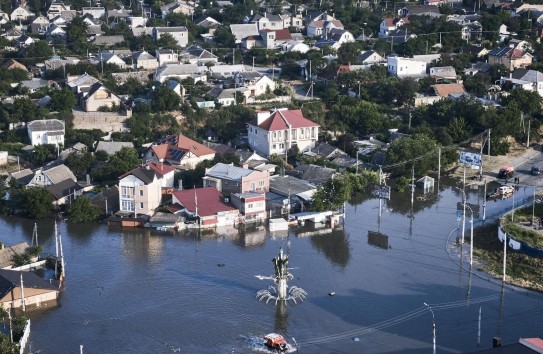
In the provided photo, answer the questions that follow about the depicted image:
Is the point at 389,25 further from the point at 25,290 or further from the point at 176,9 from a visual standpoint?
the point at 25,290

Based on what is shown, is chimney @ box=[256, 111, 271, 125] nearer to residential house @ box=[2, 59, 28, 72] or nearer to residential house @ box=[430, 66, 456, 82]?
residential house @ box=[430, 66, 456, 82]

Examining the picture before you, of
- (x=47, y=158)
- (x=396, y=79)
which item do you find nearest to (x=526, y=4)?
(x=396, y=79)

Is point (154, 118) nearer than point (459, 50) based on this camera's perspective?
Yes

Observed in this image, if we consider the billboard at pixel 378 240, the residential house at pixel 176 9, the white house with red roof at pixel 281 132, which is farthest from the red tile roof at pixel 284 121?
the residential house at pixel 176 9

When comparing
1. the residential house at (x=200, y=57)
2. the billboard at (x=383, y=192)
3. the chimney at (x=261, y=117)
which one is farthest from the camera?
the residential house at (x=200, y=57)

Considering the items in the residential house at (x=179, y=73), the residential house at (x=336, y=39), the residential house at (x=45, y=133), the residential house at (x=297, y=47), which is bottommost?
the residential house at (x=45, y=133)

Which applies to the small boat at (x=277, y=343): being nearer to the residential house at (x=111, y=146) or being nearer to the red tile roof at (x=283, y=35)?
the residential house at (x=111, y=146)

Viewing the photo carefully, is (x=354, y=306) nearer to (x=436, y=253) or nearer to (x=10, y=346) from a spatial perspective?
(x=436, y=253)

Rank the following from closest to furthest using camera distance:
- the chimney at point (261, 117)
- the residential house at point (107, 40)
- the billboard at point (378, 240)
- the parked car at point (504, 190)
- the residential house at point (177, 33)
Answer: the billboard at point (378, 240) → the parked car at point (504, 190) → the chimney at point (261, 117) → the residential house at point (107, 40) → the residential house at point (177, 33)
